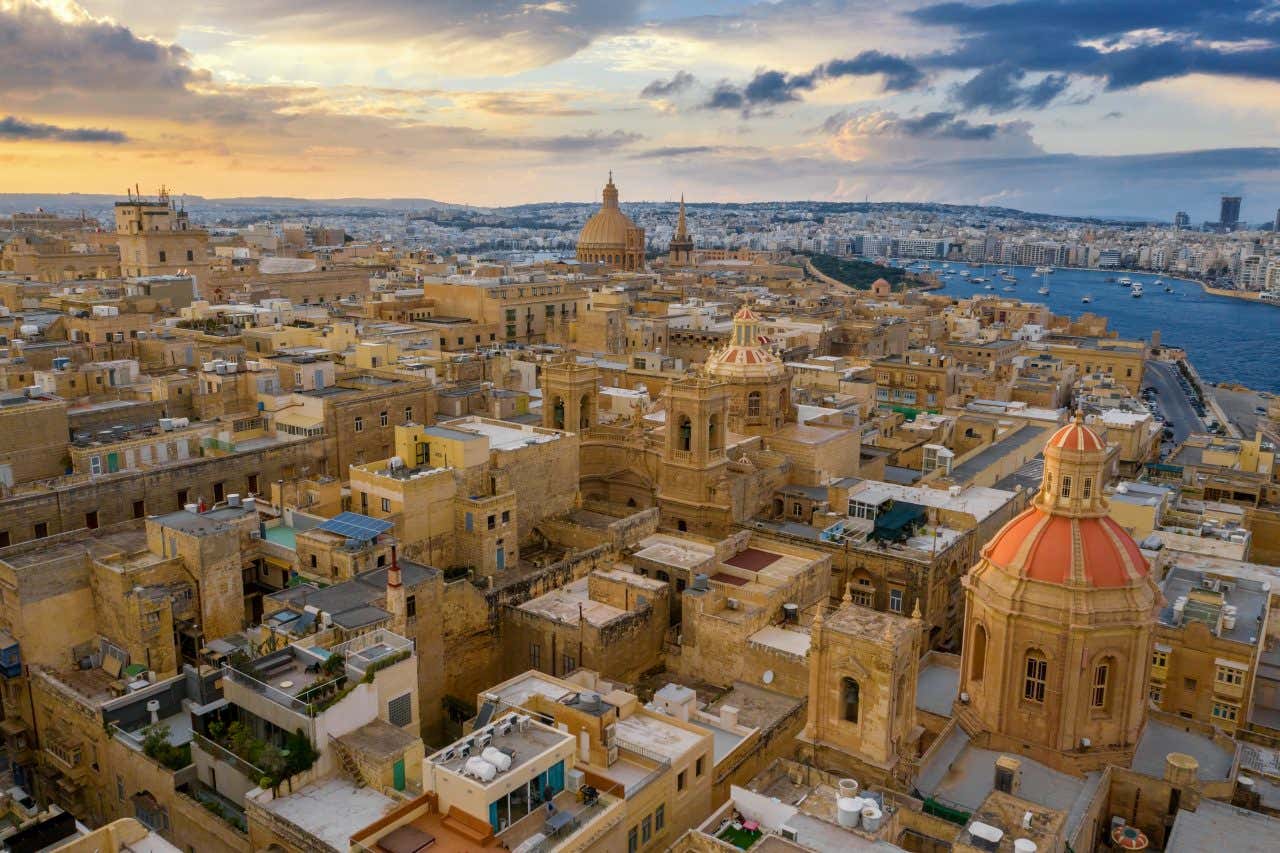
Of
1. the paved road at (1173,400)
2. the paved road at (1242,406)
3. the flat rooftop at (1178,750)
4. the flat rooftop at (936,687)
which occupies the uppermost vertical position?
the flat rooftop at (936,687)

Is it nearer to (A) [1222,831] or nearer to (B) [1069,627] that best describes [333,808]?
(B) [1069,627]

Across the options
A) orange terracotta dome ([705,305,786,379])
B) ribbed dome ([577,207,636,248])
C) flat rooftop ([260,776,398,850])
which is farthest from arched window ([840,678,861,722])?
ribbed dome ([577,207,636,248])

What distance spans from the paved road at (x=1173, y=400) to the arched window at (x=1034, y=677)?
68.5m

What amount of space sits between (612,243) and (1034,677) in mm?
140296

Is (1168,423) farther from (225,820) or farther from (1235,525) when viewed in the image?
(225,820)

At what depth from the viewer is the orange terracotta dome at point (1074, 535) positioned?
2939cm

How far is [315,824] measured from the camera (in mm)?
22016

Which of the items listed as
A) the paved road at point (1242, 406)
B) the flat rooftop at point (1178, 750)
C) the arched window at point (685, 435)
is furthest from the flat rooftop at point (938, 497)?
the paved road at point (1242, 406)

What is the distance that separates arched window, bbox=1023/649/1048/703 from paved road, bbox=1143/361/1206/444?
6854 centimetres

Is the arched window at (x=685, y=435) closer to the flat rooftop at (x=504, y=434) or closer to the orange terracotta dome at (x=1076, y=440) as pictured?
the flat rooftop at (x=504, y=434)

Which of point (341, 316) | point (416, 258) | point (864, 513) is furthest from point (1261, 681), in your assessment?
point (416, 258)

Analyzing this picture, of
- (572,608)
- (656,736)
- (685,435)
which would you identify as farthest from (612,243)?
(656,736)

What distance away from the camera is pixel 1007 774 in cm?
2683

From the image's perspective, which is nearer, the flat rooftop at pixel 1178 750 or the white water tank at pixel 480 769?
the white water tank at pixel 480 769
